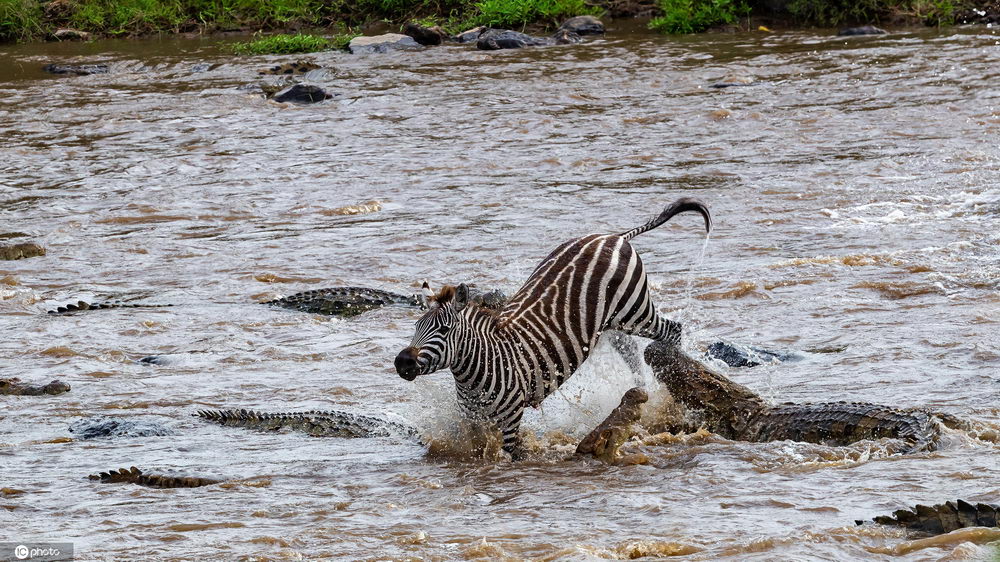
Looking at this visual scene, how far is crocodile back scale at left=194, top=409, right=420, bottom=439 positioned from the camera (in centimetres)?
688

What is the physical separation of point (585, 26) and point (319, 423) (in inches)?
760

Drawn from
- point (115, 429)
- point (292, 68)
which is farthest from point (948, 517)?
point (292, 68)

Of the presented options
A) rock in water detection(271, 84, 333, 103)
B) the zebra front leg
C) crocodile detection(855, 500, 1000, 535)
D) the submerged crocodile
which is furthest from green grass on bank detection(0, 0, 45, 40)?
crocodile detection(855, 500, 1000, 535)

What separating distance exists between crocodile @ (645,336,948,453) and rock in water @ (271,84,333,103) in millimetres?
13854

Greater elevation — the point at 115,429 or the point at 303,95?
the point at 303,95

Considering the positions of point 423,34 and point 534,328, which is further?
point 423,34

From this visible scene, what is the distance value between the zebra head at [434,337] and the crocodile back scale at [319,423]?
100cm

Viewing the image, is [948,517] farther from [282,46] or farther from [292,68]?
[282,46]

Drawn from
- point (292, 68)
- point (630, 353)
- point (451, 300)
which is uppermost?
point (451, 300)

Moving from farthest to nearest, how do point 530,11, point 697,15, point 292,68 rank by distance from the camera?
point 530,11, point 697,15, point 292,68

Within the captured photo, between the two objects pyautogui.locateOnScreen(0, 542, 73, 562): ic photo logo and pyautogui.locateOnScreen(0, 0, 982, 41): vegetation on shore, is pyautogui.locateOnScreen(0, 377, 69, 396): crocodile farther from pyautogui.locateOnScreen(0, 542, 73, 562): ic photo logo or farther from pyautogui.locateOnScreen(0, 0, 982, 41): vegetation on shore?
pyautogui.locateOnScreen(0, 0, 982, 41): vegetation on shore

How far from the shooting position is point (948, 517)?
4766mm

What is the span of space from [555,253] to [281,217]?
6.89 metres

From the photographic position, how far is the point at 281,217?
1325 cm
